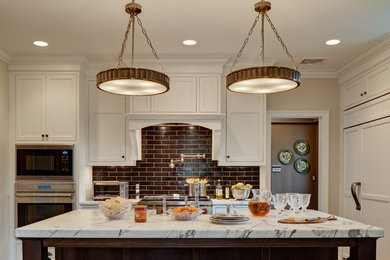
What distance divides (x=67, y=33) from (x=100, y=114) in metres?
1.25

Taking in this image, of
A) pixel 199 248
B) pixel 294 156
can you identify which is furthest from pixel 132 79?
pixel 294 156

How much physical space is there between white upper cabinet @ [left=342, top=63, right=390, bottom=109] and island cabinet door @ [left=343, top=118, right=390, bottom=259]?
1.05 feet

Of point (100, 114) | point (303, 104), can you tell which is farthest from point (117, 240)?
point (303, 104)

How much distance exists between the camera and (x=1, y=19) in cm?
327

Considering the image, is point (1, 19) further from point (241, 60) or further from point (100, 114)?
point (241, 60)

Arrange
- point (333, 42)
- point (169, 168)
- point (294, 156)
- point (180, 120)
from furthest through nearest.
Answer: point (294, 156), point (169, 168), point (180, 120), point (333, 42)

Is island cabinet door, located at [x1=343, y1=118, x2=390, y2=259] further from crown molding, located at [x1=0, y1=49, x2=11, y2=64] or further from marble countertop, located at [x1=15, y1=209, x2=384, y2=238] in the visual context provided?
crown molding, located at [x1=0, y1=49, x2=11, y2=64]

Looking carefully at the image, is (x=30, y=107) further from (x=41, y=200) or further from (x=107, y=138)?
(x=41, y=200)

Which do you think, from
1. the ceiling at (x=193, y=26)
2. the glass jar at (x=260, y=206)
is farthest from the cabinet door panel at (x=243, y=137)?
the glass jar at (x=260, y=206)

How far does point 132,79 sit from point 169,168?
2.66 metres

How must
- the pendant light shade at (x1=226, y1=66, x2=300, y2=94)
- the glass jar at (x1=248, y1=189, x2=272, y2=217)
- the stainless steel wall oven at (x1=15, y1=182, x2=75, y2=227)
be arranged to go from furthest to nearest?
the stainless steel wall oven at (x1=15, y1=182, x2=75, y2=227) → the glass jar at (x1=248, y1=189, x2=272, y2=217) → the pendant light shade at (x1=226, y1=66, x2=300, y2=94)

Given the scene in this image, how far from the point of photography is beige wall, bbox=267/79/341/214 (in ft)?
16.4

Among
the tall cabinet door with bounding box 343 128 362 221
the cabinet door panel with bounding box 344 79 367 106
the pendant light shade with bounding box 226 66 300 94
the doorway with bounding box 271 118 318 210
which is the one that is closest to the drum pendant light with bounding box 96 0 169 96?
the pendant light shade with bounding box 226 66 300 94

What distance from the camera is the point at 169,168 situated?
194 inches
